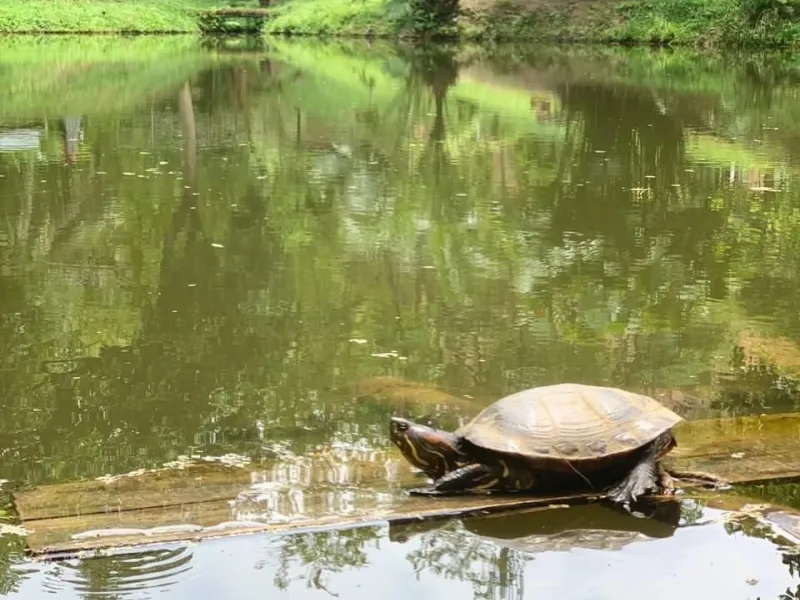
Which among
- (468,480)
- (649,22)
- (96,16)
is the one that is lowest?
(468,480)

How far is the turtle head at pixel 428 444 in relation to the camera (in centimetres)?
446

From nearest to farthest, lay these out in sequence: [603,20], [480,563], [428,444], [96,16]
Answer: [480,563], [428,444], [603,20], [96,16]

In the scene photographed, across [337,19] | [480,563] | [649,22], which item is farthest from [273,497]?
[337,19]

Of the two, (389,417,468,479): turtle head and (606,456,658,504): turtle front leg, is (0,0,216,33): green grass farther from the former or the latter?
(606,456,658,504): turtle front leg

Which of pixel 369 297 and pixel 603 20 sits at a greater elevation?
pixel 603 20

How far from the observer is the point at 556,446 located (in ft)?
13.9

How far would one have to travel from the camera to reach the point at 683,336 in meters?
6.82

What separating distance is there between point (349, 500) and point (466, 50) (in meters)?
32.3

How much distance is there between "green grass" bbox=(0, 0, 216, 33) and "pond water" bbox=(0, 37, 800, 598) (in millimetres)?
24848

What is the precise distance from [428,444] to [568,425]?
0.61 m

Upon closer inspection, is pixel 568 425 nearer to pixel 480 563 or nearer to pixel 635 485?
pixel 635 485

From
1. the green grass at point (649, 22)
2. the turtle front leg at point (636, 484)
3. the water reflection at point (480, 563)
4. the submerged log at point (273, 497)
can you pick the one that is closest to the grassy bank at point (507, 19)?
the green grass at point (649, 22)

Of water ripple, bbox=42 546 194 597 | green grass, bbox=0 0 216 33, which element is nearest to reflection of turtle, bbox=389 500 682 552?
water ripple, bbox=42 546 194 597

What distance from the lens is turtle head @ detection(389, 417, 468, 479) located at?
4.46m
